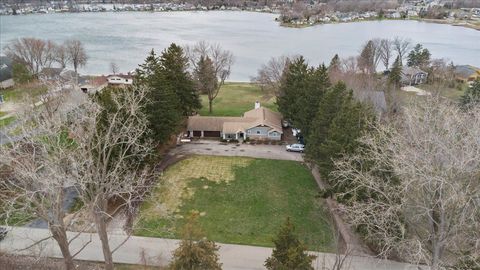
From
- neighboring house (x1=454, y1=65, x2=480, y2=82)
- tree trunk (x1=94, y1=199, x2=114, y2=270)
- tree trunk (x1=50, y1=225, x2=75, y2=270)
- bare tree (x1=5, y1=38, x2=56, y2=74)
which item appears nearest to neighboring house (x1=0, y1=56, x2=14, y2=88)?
bare tree (x1=5, y1=38, x2=56, y2=74)

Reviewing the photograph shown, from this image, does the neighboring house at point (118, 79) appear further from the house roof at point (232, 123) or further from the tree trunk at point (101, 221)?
the tree trunk at point (101, 221)

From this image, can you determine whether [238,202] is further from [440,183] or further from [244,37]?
[244,37]

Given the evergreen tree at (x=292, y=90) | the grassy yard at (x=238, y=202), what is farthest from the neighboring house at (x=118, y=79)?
the grassy yard at (x=238, y=202)

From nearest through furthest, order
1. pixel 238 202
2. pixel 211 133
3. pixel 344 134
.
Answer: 1. pixel 344 134
2. pixel 238 202
3. pixel 211 133

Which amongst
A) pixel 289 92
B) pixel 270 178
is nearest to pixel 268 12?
pixel 289 92

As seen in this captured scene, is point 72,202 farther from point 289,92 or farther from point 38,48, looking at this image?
point 38,48

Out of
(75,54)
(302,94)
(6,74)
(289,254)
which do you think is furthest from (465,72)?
(6,74)
